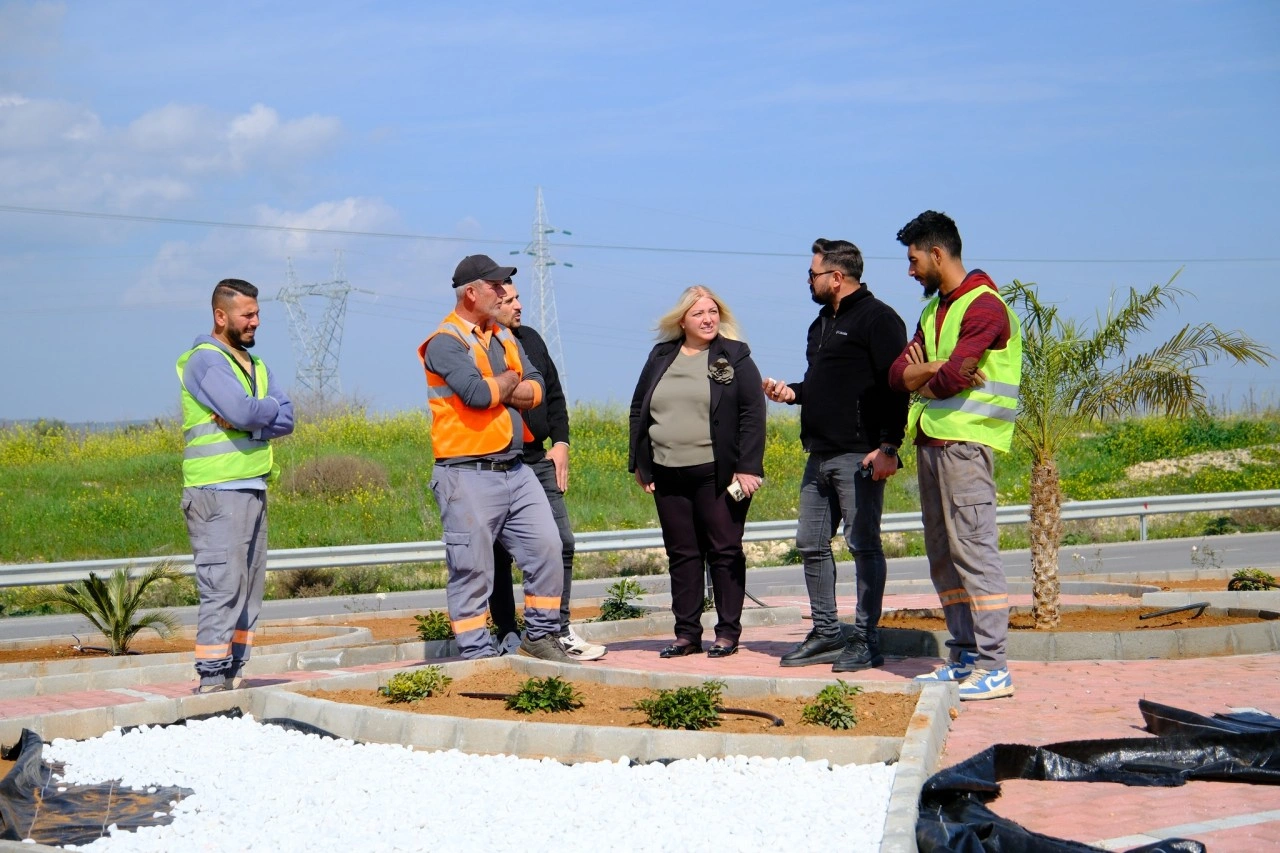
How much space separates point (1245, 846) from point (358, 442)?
29.1m

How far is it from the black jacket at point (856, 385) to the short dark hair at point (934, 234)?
0.74m

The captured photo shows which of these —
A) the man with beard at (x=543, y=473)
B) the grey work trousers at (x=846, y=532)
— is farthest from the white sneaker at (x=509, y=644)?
the grey work trousers at (x=846, y=532)

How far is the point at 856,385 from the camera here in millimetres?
8516

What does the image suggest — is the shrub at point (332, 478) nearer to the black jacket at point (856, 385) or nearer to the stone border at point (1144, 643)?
the black jacket at point (856, 385)

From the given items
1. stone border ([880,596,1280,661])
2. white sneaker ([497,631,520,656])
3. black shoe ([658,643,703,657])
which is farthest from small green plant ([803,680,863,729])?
white sneaker ([497,631,520,656])

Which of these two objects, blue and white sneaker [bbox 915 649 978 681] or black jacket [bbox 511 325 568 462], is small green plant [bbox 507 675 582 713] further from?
black jacket [bbox 511 325 568 462]

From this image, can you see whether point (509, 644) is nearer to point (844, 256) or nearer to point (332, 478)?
point (844, 256)

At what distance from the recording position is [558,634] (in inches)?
350

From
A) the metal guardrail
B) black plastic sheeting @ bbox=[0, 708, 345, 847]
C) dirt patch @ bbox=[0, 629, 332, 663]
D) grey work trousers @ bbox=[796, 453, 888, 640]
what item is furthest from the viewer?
the metal guardrail

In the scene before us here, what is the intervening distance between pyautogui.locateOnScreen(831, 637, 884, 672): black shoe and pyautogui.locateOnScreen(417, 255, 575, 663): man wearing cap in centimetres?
168

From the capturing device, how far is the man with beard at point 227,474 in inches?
318

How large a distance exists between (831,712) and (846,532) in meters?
1.96

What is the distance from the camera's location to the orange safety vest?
846 cm

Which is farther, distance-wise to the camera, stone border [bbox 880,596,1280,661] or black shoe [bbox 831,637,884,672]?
stone border [bbox 880,596,1280,661]
